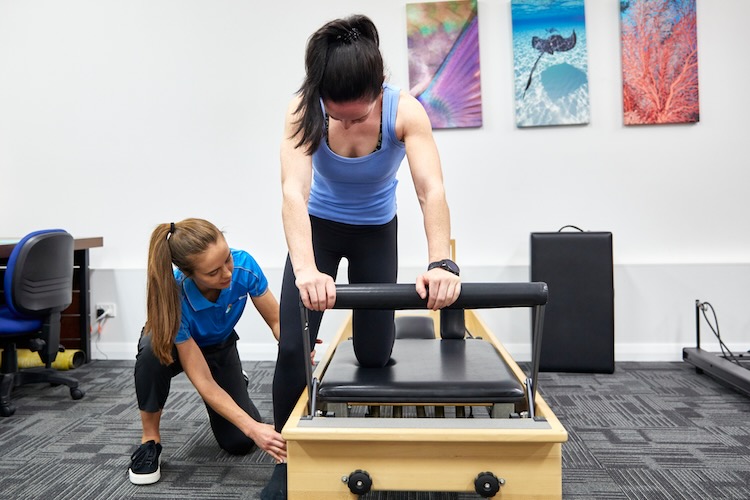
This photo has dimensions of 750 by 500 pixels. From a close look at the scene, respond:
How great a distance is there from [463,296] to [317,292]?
26 cm

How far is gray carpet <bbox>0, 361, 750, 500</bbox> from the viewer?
1504 mm

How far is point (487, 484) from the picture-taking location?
0.94 meters

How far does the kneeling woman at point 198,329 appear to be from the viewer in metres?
1.42

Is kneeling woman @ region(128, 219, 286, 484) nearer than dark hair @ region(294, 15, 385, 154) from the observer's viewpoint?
No

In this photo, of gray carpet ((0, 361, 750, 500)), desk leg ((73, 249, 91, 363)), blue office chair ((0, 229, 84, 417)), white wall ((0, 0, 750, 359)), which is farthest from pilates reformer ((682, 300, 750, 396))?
desk leg ((73, 249, 91, 363))

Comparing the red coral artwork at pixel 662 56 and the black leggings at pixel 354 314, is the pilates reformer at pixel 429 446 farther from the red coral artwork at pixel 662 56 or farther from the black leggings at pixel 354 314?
the red coral artwork at pixel 662 56

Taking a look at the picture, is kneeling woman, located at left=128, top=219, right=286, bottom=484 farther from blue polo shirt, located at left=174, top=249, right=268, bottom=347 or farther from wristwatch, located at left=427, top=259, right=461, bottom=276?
wristwatch, located at left=427, top=259, right=461, bottom=276

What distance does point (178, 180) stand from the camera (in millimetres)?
3102

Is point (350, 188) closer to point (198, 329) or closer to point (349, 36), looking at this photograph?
point (349, 36)

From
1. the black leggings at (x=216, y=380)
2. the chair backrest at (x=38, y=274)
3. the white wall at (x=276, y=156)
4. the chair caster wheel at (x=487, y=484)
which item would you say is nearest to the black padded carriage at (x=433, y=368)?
the chair caster wheel at (x=487, y=484)

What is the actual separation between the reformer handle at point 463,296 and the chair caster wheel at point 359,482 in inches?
11.9

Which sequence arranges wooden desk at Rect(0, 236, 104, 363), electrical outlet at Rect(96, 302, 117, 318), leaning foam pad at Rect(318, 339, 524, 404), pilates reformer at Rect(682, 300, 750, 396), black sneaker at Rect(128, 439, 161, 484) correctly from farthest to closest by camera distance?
electrical outlet at Rect(96, 302, 117, 318) → wooden desk at Rect(0, 236, 104, 363) → pilates reformer at Rect(682, 300, 750, 396) → black sneaker at Rect(128, 439, 161, 484) → leaning foam pad at Rect(318, 339, 524, 404)

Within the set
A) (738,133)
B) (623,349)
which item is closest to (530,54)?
(738,133)

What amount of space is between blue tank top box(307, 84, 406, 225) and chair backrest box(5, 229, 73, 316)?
1.43 m
